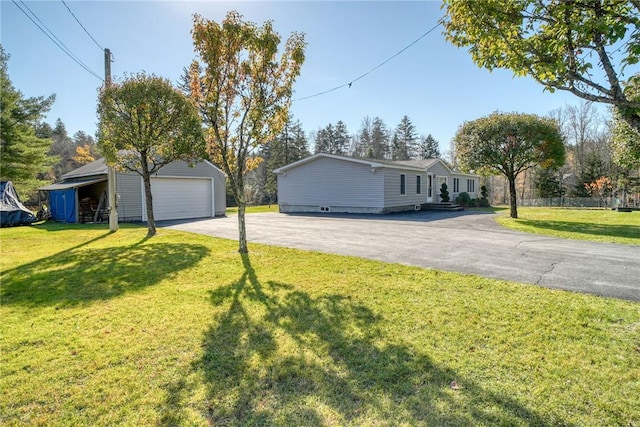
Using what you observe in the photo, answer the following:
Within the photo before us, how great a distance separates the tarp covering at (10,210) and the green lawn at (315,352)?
12.5 metres

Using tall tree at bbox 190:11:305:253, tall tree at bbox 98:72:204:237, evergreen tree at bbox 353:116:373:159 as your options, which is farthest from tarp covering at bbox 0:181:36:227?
evergreen tree at bbox 353:116:373:159

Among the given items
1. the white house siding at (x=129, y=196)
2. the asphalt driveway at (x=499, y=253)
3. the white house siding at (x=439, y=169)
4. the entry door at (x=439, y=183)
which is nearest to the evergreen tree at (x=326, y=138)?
the white house siding at (x=439, y=169)

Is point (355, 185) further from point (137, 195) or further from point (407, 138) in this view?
point (407, 138)

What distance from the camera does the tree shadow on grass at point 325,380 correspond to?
7.34ft

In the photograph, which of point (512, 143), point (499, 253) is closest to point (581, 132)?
point (512, 143)

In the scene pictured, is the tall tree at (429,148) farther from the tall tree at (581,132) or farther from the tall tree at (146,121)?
the tall tree at (146,121)

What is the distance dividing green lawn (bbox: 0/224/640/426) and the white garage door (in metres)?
11.4

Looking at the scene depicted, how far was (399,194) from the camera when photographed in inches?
792

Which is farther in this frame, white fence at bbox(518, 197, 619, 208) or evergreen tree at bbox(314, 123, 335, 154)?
evergreen tree at bbox(314, 123, 335, 154)

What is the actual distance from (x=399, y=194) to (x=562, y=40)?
17.0 meters

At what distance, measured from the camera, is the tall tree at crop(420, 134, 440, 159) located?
49062 millimetres

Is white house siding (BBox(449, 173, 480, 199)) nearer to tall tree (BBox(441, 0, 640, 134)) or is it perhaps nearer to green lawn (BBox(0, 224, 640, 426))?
green lawn (BBox(0, 224, 640, 426))

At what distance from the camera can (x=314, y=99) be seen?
58.0ft

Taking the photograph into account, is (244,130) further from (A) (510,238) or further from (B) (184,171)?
(B) (184,171)
